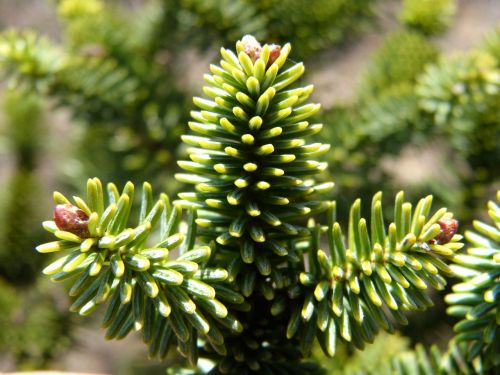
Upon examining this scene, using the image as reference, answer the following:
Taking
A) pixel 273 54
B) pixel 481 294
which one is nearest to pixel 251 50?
pixel 273 54

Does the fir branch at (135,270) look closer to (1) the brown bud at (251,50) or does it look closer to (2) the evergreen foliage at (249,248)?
(2) the evergreen foliage at (249,248)

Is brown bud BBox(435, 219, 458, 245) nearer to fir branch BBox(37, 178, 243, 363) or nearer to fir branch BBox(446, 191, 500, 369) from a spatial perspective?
fir branch BBox(446, 191, 500, 369)

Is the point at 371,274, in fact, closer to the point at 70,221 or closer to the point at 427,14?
the point at 70,221

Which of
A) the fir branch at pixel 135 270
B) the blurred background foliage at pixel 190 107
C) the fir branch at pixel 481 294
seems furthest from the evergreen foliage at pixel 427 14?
the fir branch at pixel 135 270

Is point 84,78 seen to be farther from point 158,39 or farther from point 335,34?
point 335,34

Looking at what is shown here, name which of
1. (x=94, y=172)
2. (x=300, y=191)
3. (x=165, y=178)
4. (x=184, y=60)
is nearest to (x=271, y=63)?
(x=300, y=191)

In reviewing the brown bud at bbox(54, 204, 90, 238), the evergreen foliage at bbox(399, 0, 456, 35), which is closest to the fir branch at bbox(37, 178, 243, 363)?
the brown bud at bbox(54, 204, 90, 238)
